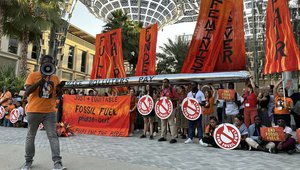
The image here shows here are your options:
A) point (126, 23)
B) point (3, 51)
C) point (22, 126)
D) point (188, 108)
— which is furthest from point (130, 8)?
point (188, 108)

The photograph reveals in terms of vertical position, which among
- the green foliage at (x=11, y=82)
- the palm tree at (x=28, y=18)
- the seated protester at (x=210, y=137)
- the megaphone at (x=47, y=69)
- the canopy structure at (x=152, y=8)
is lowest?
the seated protester at (x=210, y=137)

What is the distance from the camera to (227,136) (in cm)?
687

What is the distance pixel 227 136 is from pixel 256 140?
0.74 m

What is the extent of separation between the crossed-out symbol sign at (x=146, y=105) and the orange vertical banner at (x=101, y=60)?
4.56 meters

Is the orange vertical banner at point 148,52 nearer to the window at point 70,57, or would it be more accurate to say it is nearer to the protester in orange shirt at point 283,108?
the protester in orange shirt at point 283,108

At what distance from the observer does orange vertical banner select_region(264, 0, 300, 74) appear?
687 cm

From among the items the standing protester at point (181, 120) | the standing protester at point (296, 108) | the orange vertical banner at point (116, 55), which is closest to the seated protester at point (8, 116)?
the orange vertical banner at point (116, 55)

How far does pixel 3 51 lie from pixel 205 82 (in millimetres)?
25769

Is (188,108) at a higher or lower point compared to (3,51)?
lower

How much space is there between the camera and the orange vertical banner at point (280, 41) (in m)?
6.87

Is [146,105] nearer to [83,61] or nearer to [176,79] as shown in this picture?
[176,79]

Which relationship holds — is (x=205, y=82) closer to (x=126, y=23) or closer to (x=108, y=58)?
(x=108, y=58)

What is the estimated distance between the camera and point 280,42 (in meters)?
7.14

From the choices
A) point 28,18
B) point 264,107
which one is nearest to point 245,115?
point 264,107
